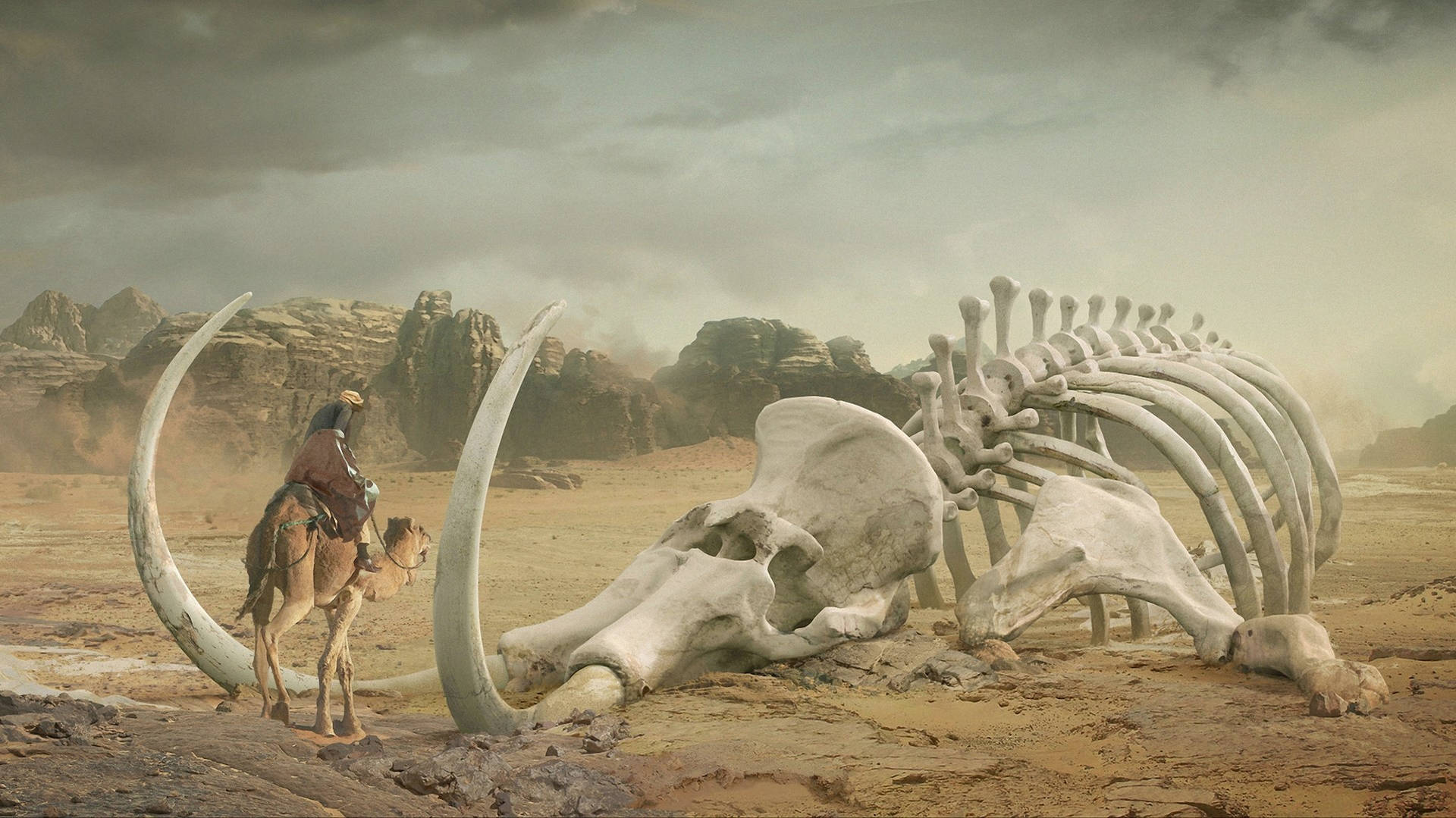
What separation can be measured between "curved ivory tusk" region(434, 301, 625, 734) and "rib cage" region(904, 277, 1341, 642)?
290 cm

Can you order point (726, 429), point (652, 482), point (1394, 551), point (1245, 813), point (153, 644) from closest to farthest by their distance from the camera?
1. point (1245, 813)
2. point (153, 644)
3. point (1394, 551)
4. point (652, 482)
5. point (726, 429)

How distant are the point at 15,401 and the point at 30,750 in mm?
34482

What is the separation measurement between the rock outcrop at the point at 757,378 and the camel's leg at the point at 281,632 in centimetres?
3346

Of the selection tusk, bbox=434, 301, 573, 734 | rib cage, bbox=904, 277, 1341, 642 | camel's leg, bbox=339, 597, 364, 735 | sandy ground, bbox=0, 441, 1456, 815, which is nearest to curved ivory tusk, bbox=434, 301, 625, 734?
tusk, bbox=434, 301, 573, 734

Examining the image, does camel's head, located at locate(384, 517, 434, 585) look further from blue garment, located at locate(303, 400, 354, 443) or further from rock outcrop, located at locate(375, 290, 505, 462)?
rock outcrop, located at locate(375, 290, 505, 462)

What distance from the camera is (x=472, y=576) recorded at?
3242 mm

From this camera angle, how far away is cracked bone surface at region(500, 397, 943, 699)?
4199mm

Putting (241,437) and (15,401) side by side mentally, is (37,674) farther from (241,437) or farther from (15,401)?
(15,401)

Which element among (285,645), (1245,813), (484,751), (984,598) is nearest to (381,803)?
(484,751)

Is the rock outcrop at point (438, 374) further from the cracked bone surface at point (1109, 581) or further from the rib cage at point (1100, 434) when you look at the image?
the cracked bone surface at point (1109, 581)

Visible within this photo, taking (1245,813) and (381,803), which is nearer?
(381,803)

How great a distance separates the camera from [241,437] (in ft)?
93.1

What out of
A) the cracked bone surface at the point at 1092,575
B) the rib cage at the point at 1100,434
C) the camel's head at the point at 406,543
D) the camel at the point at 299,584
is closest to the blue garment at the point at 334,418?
the camel at the point at 299,584

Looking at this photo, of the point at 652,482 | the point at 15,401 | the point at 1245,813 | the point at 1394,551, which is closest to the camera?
the point at 1245,813
